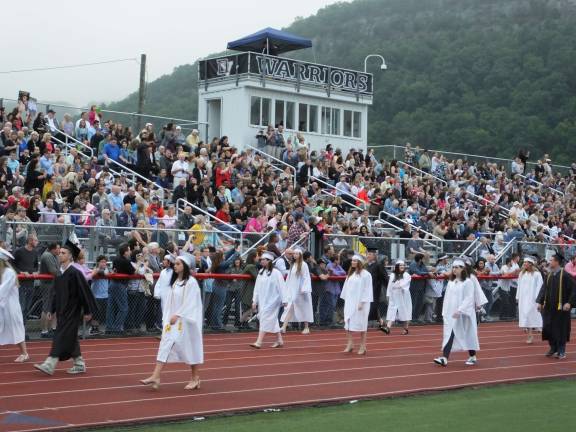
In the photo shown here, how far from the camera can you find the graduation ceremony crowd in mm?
17547

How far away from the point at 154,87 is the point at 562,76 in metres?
33.1

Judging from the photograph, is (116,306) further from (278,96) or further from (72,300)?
(278,96)

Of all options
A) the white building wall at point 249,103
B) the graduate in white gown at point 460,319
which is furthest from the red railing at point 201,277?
the white building wall at point 249,103

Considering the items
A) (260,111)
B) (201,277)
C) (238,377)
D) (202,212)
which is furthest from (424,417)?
(260,111)

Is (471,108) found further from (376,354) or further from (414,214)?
(376,354)

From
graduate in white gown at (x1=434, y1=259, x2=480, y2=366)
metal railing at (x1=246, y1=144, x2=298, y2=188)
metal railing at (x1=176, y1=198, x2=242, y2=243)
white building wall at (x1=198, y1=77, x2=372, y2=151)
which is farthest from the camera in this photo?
white building wall at (x1=198, y1=77, x2=372, y2=151)

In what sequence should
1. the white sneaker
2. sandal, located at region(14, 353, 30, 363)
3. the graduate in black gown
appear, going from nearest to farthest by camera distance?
the graduate in black gown → sandal, located at region(14, 353, 30, 363) → the white sneaker

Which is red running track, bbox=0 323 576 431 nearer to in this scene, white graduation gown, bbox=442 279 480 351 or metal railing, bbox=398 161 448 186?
white graduation gown, bbox=442 279 480 351

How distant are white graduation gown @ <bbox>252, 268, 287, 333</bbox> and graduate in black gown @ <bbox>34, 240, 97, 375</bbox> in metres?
5.77

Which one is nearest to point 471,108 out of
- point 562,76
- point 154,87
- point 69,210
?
point 562,76

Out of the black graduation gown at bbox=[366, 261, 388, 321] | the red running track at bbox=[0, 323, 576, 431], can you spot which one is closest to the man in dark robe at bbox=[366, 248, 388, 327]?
the black graduation gown at bbox=[366, 261, 388, 321]

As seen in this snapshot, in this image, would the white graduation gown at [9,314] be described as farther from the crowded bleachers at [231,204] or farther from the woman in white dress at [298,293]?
the woman in white dress at [298,293]

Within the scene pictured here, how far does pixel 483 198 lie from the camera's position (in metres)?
41.2

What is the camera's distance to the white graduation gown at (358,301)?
20.3 meters
